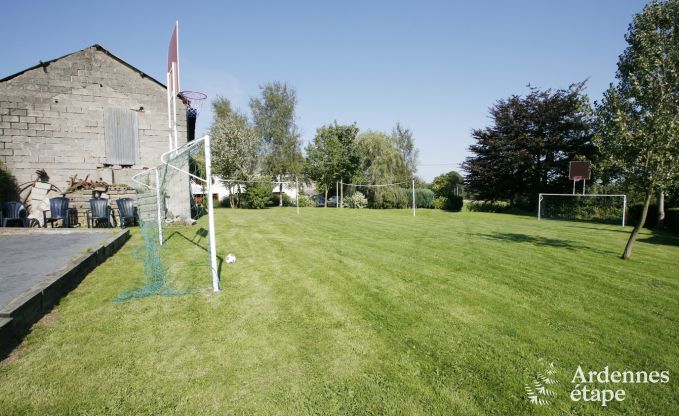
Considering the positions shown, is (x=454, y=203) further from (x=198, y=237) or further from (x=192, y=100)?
(x=198, y=237)

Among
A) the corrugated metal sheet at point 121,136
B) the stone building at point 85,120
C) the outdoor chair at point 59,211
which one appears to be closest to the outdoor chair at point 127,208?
the stone building at point 85,120

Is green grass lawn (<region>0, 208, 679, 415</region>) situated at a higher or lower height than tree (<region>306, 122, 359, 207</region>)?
lower

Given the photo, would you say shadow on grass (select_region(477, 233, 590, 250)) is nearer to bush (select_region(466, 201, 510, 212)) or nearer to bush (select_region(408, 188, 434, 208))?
bush (select_region(466, 201, 510, 212))

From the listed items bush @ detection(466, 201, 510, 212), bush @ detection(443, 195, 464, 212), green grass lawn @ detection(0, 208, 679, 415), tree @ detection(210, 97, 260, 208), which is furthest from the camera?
tree @ detection(210, 97, 260, 208)

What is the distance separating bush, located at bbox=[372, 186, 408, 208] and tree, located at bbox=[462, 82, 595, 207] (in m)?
6.03

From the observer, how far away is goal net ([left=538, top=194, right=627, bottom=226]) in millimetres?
19906

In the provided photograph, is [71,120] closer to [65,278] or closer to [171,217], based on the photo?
[171,217]

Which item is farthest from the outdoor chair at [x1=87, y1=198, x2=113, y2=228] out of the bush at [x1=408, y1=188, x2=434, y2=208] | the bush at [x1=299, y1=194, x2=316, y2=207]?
the bush at [x1=408, y1=188, x2=434, y2=208]

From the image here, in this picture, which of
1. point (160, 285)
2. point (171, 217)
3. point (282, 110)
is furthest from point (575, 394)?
point (282, 110)

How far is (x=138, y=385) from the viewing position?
2.75m

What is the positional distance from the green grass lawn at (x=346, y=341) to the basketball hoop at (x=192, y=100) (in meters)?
8.80

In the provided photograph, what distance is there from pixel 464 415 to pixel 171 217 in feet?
43.6

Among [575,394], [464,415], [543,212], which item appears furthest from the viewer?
[543,212]

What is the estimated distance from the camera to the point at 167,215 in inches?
517
